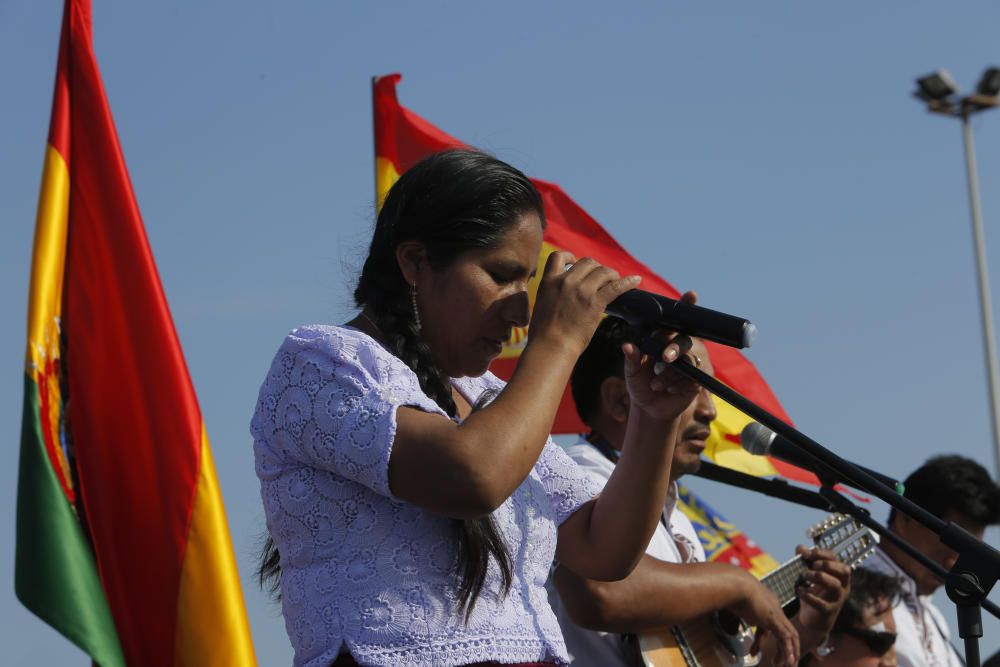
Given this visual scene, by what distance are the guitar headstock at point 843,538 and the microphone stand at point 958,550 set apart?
2.39 metres

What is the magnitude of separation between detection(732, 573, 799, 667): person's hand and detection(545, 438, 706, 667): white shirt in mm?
263

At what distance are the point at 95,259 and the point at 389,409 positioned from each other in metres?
2.91

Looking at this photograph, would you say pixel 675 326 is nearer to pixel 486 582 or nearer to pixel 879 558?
pixel 486 582

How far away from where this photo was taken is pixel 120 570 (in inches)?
175

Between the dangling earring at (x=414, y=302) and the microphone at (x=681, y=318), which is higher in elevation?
the microphone at (x=681, y=318)

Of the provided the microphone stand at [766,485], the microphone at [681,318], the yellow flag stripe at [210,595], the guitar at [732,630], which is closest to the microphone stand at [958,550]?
the microphone at [681,318]

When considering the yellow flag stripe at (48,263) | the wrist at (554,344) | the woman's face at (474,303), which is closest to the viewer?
the wrist at (554,344)

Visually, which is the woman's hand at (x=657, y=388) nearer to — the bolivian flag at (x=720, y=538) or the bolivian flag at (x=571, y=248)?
the bolivian flag at (x=571, y=248)

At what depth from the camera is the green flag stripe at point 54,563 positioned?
4.21m

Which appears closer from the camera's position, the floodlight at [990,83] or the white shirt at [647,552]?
the white shirt at [647,552]

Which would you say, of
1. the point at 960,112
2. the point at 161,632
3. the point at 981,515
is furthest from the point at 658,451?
the point at 960,112

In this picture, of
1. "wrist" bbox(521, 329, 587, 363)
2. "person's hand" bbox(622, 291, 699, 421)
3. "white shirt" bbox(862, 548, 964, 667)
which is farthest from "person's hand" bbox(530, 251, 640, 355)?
"white shirt" bbox(862, 548, 964, 667)

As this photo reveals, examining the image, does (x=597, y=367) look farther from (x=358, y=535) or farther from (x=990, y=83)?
(x=990, y=83)

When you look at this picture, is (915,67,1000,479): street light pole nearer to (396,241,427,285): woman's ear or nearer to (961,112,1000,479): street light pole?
(961,112,1000,479): street light pole
